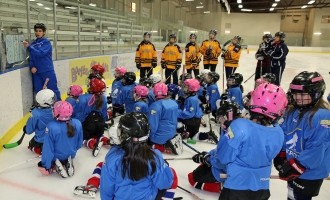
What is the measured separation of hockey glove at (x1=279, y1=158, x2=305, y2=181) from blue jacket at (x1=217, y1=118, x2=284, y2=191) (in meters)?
0.17

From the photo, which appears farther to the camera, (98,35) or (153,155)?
(98,35)

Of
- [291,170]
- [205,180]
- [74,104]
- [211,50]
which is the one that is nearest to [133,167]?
[291,170]

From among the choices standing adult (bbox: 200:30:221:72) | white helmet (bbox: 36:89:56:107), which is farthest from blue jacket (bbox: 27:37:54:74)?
standing adult (bbox: 200:30:221:72)

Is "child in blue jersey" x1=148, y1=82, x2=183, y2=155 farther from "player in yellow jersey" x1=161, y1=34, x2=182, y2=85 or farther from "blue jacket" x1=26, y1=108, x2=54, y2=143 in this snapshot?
"player in yellow jersey" x1=161, y1=34, x2=182, y2=85

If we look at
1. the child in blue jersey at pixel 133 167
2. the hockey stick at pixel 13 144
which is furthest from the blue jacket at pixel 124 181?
the hockey stick at pixel 13 144

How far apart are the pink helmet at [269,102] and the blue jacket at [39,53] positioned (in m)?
3.85

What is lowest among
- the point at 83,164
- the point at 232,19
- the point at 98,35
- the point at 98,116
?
the point at 83,164

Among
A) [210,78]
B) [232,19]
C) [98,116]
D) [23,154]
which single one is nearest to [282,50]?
[210,78]

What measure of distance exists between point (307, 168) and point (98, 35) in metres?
7.41

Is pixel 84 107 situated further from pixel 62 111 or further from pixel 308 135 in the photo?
pixel 308 135

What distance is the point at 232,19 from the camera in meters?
33.2

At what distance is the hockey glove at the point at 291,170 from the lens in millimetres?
1882

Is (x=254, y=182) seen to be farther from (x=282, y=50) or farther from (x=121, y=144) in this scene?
(x=282, y=50)

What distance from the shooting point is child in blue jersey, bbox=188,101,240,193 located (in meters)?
2.36
